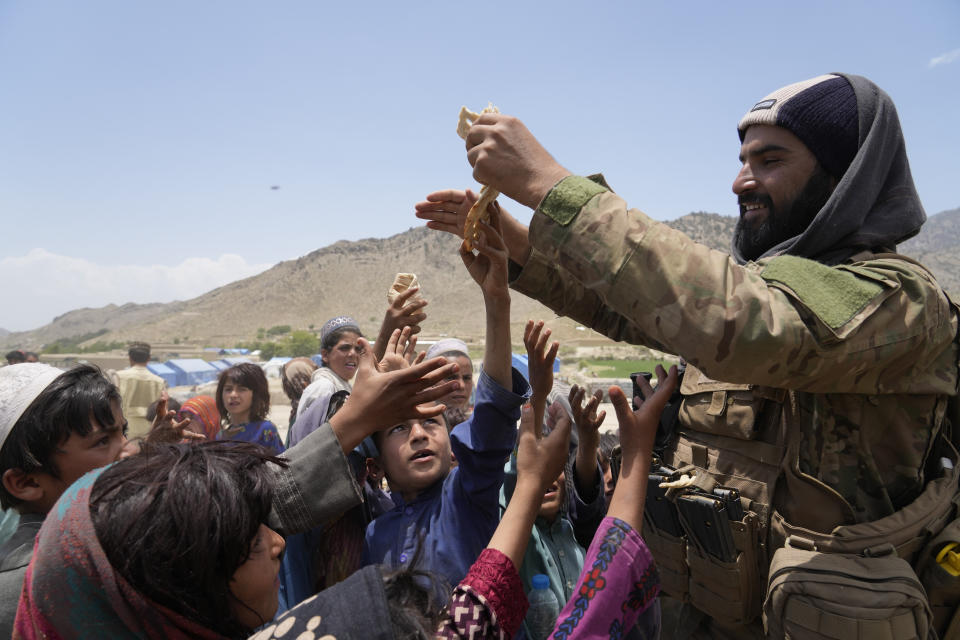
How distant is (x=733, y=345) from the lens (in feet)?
4.40

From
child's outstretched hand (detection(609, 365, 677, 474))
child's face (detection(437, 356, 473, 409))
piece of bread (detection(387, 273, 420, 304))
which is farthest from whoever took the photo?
child's face (detection(437, 356, 473, 409))

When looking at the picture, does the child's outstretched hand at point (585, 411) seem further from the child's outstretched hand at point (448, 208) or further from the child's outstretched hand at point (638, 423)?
the child's outstretched hand at point (448, 208)

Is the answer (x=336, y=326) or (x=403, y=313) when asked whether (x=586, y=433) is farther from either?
(x=336, y=326)

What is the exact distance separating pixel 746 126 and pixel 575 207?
3.00 ft

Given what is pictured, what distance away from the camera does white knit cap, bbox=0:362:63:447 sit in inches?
81.8

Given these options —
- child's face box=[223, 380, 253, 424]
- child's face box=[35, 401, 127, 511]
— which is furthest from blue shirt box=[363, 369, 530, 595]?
child's face box=[223, 380, 253, 424]

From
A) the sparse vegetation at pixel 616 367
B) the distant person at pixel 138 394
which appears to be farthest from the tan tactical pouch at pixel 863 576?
the sparse vegetation at pixel 616 367

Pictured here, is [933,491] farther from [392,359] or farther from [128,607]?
[128,607]

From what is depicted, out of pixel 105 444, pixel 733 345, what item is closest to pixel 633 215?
pixel 733 345

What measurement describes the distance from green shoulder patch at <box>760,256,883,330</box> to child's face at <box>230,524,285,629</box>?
139cm

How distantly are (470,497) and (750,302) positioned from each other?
129 centimetres

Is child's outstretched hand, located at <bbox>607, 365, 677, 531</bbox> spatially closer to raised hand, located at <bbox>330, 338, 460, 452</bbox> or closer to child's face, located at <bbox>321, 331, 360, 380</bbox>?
raised hand, located at <bbox>330, 338, 460, 452</bbox>

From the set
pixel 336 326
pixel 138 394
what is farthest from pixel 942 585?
pixel 138 394

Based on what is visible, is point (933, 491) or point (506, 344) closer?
point (933, 491)
